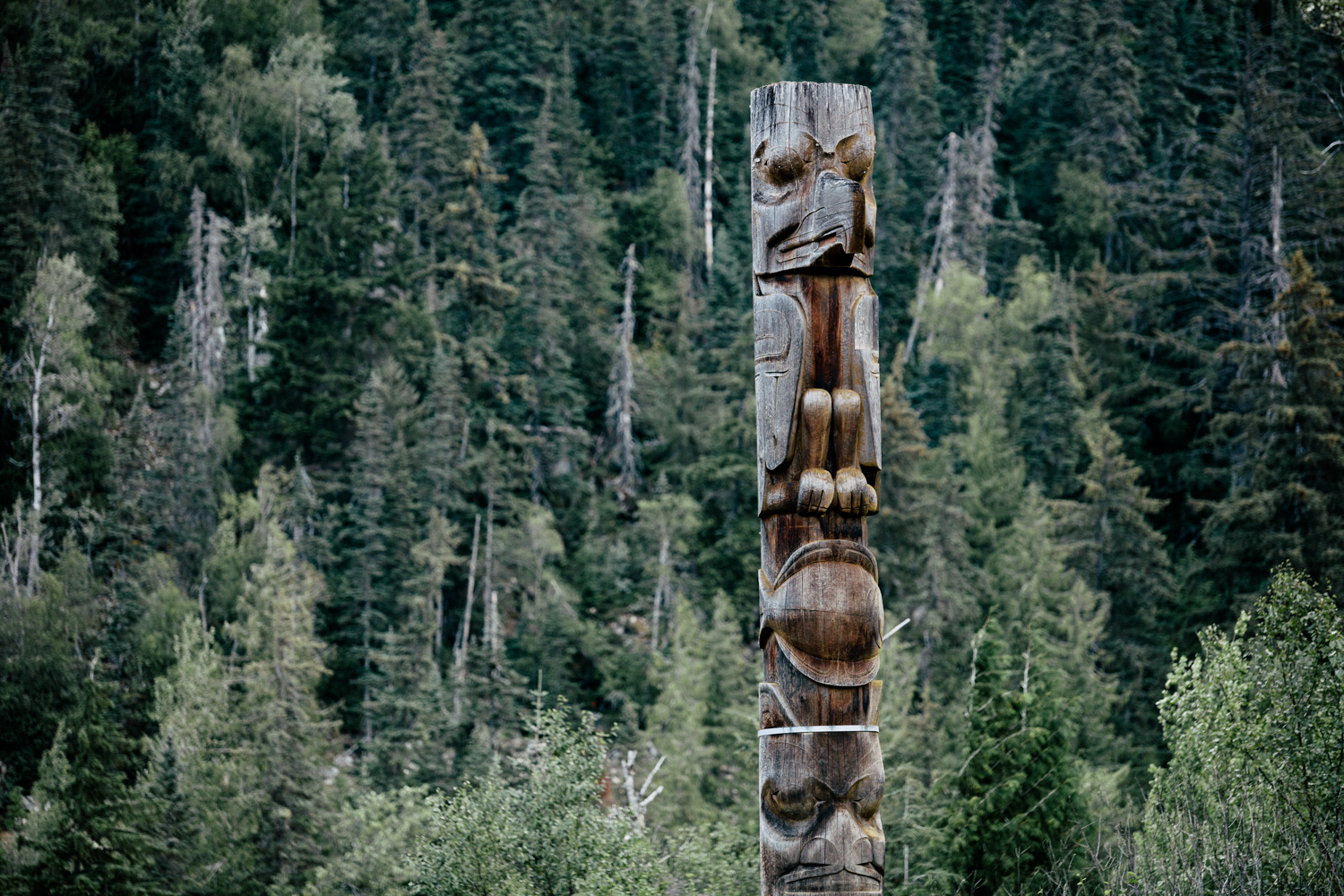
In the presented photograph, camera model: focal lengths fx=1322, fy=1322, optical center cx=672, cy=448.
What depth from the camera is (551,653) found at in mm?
41625

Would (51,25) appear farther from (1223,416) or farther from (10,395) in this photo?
(1223,416)

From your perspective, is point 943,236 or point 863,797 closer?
Result: point 863,797

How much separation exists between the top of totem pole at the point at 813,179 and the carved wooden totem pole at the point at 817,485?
11 mm

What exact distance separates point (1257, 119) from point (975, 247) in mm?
12881

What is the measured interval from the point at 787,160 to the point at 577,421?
4330cm

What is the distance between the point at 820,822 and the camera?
316 inches

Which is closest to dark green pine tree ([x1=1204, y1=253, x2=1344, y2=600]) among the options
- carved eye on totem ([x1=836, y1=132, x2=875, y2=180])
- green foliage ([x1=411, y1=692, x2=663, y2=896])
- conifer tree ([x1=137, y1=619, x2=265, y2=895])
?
green foliage ([x1=411, y1=692, x2=663, y2=896])

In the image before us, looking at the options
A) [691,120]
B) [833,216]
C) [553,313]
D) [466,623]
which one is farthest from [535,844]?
[691,120]

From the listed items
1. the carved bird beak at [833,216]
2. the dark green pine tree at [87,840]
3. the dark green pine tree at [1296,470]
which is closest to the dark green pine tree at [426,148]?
the dark green pine tree at [87,840]

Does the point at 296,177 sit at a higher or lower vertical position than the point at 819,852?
higher

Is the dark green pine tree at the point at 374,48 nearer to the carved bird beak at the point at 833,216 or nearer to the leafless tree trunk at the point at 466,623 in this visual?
the leafless tree trunk at the point at 466,623

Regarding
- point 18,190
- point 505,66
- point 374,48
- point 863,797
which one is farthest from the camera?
Answer: point 505,66

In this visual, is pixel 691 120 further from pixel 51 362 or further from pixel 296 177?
pixel 51 362

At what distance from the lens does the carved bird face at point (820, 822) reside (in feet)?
26.2
